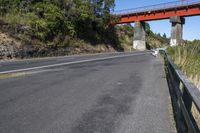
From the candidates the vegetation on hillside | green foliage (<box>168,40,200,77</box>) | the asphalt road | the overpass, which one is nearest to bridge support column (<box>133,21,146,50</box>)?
the overpass

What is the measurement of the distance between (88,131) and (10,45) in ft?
89.9

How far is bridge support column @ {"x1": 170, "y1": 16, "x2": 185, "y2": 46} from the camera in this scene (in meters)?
68.1

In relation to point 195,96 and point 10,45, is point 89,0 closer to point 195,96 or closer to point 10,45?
point 10,45

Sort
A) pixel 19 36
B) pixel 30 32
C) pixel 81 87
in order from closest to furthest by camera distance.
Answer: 1. pixel 81 87
2. pixel 19 36
3. pixel 30 32

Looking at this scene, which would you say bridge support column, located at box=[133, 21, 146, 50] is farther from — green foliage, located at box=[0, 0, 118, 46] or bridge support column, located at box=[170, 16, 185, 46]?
green foliage, located at box=[0, 0, 118, 46]

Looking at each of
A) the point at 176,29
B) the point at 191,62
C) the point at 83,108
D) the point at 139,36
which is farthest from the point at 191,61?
the point at 139,36

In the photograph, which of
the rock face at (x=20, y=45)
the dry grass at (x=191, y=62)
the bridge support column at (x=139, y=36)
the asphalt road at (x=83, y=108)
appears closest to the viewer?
the asphalt road at (x=83, y=108)

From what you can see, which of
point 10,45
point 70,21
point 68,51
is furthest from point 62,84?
point 70,21

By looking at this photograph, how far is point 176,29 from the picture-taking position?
70375 mm

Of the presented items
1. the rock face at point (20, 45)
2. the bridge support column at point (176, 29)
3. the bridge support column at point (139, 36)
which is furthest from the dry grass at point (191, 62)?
the bridge support column at point (139, 36)

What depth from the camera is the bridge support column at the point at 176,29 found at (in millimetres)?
68125

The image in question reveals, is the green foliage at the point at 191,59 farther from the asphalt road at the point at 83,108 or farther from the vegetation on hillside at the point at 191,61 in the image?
the asphalt road at the point at 83,108

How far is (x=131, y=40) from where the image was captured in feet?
275

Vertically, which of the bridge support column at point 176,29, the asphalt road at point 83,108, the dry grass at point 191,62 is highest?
the bridge support column at point 176,29
